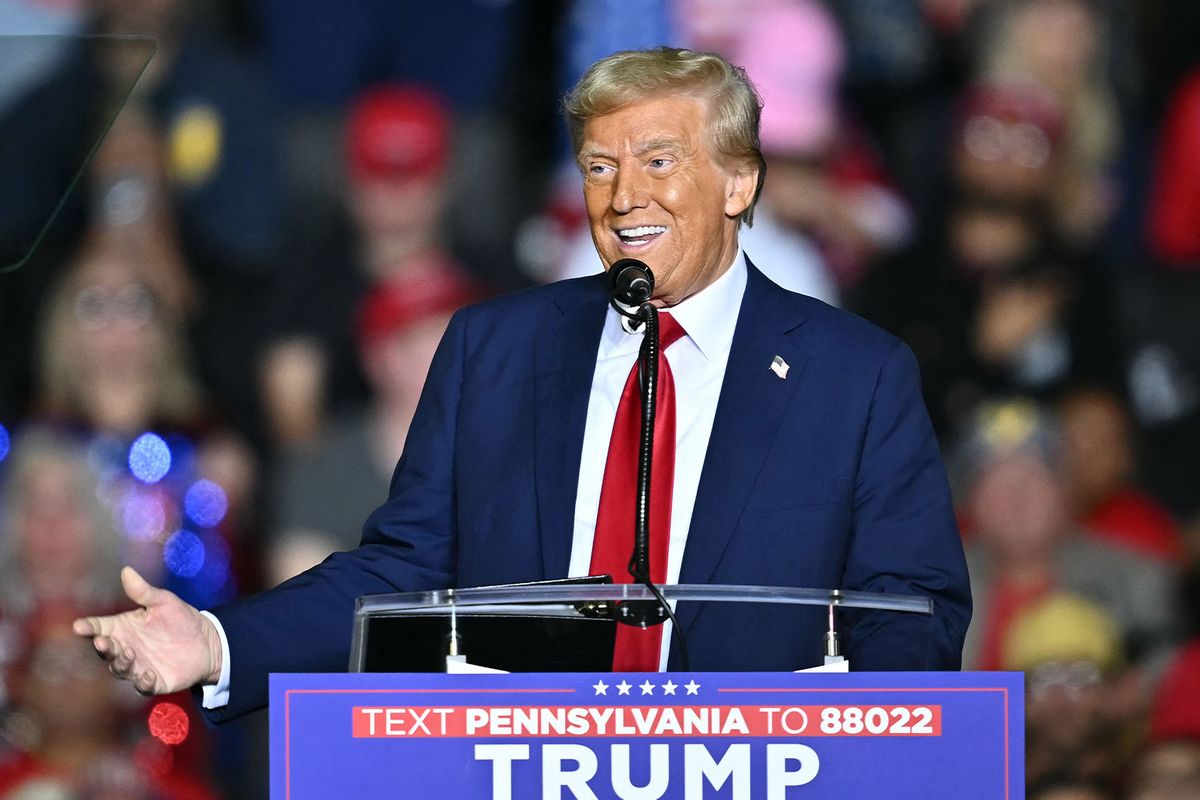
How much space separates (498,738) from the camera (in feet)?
4.67

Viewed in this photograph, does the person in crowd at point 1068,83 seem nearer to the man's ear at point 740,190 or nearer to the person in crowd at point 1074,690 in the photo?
the person in crowd at point 1074,690

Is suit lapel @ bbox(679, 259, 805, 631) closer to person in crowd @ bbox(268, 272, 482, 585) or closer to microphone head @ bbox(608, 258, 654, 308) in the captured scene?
microphone head @ bbox(608, 258, 654, 308)

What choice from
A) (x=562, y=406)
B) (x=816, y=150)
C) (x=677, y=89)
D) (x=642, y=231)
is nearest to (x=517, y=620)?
(x=562, y=406)

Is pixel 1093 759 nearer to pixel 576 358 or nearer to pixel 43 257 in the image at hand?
pixel 576 358

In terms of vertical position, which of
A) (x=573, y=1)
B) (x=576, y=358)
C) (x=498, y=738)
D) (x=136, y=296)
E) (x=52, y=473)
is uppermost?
(x=573, y=1)

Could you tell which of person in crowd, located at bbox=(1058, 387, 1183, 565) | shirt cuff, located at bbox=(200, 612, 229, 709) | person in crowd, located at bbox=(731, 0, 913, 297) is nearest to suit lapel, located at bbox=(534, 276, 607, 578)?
shirt cuff, located at bbox=(200, 612, 229, 709)

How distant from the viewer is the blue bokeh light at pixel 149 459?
3.79 meters

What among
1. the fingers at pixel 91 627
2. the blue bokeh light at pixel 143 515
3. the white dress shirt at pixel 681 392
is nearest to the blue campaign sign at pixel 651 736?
the fingers at pixel 91 627

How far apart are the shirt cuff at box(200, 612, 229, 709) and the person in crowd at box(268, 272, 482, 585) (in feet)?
6.53

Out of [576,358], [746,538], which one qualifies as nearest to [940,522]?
[746,538]

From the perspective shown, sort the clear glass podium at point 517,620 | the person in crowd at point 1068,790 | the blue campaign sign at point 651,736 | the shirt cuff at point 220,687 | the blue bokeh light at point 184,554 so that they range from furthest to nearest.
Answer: the blue bokeh light at point 184,554 < the person in crowd at point 1068,790 < the shirt cuff at point 220,687 < the clear glass podium at point 517,620 < the blue campaign sign at point 651,736

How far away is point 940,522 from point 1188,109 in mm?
2418

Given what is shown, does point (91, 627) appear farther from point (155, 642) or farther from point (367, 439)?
point (367, 439)

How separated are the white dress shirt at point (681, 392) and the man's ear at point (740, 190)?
67mm
